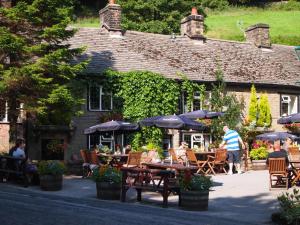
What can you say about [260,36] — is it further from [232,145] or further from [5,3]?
[5,3]

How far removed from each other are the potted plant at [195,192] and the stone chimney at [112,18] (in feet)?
56.6

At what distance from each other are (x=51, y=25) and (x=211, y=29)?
132ft

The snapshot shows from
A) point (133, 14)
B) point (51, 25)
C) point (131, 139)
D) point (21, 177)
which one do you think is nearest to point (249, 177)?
point (131, 139)

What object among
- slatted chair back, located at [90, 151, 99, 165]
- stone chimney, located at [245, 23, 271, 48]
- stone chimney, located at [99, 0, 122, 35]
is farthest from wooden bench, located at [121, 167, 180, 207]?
stone chimney, located at [245, 23, 271, 48]

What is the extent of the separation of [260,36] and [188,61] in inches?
279

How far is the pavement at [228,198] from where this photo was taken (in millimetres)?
11619

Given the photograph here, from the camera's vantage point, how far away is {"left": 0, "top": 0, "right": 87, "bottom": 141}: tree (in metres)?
19.0

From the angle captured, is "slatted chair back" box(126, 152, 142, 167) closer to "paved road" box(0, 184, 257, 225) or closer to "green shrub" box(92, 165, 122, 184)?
"green shrub" box(92, 165, 122, 184)

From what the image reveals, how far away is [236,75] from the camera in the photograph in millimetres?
28297

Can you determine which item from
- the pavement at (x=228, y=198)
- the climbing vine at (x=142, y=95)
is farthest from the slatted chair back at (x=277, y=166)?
the climbing vine at (x=142, y=95)

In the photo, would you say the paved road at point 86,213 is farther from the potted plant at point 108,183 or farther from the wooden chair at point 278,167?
the wooden chair at point 278,167

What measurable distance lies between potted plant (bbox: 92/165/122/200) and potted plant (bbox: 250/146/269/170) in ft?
36.7

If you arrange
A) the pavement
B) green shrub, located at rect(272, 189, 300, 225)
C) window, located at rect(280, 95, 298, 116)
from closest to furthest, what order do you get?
green shrub, located at rect(272, 189, 300, 225) → the pavement → window, located at rect(280, 95, 298, 116)

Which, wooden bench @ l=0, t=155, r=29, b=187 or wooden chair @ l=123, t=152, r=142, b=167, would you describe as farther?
wooden chair @ l=123, t=152, r=142, b=167
